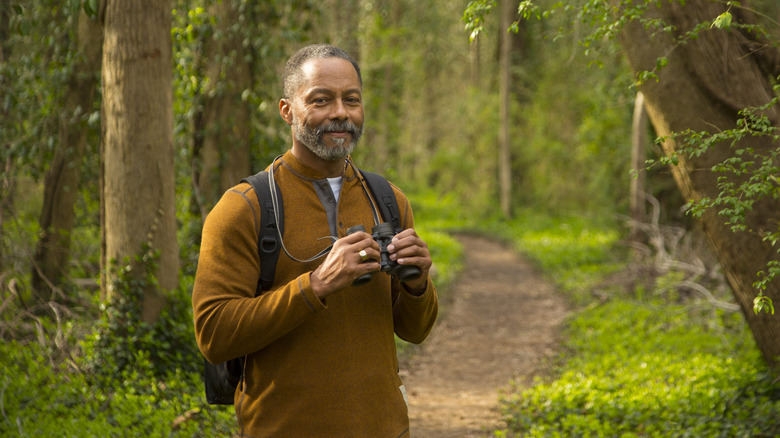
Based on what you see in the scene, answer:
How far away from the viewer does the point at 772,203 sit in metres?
4.61

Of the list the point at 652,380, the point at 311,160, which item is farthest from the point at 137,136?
the point at 652,380

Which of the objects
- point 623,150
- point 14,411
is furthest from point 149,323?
point 623,150

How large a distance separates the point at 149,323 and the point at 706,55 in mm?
4588

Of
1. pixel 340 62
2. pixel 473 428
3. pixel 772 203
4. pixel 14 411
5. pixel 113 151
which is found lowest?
pixel 473 428

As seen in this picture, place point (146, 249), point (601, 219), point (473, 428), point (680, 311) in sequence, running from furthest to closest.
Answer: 1. point (601, 219)
2. point (680, 311)
3. point (473, 428)
4. point (146, 249)

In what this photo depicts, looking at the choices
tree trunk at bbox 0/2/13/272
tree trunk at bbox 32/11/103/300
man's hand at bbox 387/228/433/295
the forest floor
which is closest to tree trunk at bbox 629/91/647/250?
the forest floor

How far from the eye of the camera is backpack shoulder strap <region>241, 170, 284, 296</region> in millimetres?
2299

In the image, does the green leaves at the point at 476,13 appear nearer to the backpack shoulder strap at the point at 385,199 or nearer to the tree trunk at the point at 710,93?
the tree trunk at the point at 710,93

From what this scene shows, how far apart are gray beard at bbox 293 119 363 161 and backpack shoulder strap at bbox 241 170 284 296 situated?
0.71 feet

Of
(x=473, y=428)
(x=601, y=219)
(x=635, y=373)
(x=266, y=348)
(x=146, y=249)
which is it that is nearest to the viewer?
(x=266, y=348)

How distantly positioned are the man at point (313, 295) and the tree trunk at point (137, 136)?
305cm

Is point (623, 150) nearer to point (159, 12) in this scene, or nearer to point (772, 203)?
point (772, 203)

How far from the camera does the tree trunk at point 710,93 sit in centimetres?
445

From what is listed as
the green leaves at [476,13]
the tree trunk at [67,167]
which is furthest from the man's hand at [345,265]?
the tree trunk at [67,167]
